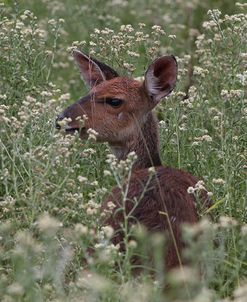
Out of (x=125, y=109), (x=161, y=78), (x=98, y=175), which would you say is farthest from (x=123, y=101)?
(x=98, y=175)

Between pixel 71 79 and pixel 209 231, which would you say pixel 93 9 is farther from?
pixel 209 231

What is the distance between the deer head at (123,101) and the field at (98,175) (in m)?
0.19

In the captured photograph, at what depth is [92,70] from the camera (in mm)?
8562

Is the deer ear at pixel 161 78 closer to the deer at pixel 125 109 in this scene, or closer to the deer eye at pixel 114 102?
the deer at pixel 125 109

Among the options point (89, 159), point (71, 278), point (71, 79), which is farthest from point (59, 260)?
point (71, 79)

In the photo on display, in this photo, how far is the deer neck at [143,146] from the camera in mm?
8008

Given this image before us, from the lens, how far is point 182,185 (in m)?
6.93

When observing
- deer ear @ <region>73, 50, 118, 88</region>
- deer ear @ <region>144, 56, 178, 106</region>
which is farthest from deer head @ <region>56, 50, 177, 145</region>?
deer ear @ <region>73, 50, 118, 88</region>

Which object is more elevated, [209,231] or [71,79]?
[209,231]

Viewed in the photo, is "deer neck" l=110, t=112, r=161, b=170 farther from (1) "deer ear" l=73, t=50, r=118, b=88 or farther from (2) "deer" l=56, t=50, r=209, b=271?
(1) "deer ear" l=73, t=50, r=118, b=88

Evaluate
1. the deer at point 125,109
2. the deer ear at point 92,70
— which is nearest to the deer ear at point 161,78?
the deer at point 125,109

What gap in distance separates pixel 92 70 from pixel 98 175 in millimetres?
879

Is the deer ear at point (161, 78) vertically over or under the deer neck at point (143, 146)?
over

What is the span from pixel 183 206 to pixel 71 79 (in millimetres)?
4933
